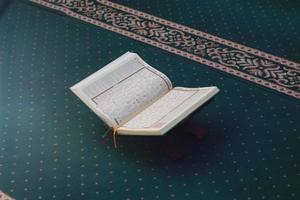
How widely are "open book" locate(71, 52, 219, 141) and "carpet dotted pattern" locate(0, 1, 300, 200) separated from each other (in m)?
0.14

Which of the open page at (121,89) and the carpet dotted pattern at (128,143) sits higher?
the open page at (121,89)

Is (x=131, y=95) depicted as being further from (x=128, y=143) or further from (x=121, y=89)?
(x=128, y=143)

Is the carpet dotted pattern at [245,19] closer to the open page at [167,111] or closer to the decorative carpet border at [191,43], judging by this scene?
the decorative carpet border at [191,43]

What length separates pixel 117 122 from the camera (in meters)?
1.71

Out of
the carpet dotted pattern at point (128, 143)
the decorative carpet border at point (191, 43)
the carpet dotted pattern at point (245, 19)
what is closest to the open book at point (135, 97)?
the carpet dotted pattern at point (128, 143)

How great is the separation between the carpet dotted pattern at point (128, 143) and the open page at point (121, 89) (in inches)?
5.8

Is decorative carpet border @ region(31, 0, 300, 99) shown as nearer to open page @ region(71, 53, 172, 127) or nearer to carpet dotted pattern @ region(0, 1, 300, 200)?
carpet dotted pattern @ region(0, 1, 300, 200)

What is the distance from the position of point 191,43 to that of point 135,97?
1.81 feet

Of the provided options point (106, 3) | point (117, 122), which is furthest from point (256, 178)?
point (106, 3)

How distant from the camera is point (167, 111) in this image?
66.6 inches

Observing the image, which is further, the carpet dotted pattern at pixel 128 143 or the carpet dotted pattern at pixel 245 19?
the carpet dotted pattern at pixel 245 19

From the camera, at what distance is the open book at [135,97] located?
1.65 m

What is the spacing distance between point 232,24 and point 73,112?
2.90 ft

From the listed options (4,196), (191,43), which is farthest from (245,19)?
(4,196)
